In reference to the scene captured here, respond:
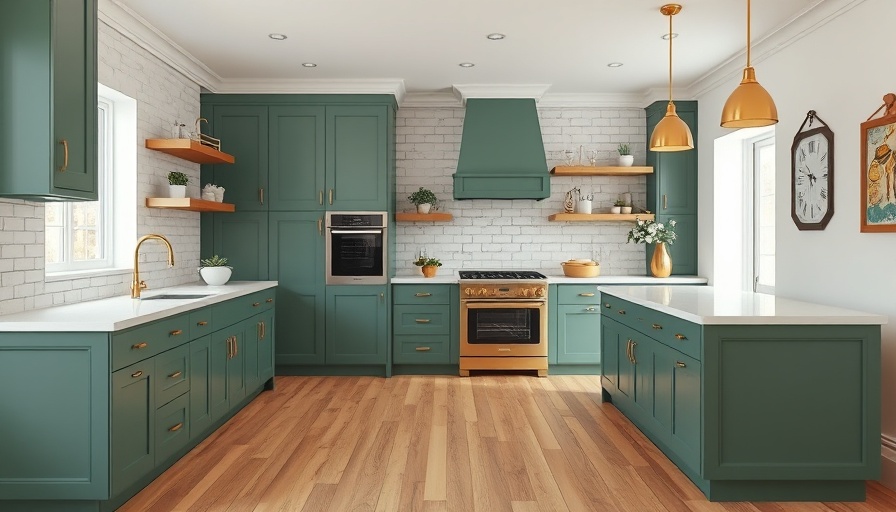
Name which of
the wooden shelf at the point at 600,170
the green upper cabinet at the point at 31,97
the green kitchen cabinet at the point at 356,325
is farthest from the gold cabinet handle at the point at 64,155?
the wooden shelf at the point at 600,170

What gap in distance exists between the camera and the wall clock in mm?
3738

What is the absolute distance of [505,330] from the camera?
5703 millimetres

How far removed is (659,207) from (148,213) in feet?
14.9

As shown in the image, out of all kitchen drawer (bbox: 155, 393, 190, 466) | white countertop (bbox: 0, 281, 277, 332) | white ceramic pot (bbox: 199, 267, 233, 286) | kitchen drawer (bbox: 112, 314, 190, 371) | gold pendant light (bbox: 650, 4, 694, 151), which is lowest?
kitchen drawer (bbox: 155, 393, 190, 466)

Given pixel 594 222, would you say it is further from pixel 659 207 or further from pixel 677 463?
pixel 677 463

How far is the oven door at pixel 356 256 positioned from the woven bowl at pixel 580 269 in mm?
1796

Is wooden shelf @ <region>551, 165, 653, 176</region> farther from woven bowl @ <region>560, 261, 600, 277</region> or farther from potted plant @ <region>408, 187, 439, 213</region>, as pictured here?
potted plant @ <region>408, 187, 439, 213</region>

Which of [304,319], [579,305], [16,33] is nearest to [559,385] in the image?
[579,305]

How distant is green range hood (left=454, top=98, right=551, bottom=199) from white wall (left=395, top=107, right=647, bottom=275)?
1.37ft

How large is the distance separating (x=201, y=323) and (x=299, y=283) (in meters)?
1.97

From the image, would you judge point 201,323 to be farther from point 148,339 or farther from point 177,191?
point 177,191

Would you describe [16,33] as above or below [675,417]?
above

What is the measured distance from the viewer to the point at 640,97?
623 centimetres

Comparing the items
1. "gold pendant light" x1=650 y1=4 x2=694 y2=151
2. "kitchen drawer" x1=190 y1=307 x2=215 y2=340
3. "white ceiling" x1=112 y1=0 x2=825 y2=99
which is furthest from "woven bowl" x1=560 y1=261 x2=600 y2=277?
"kitchen drawer" x1=190 y1=307 x2=215 y2=340
